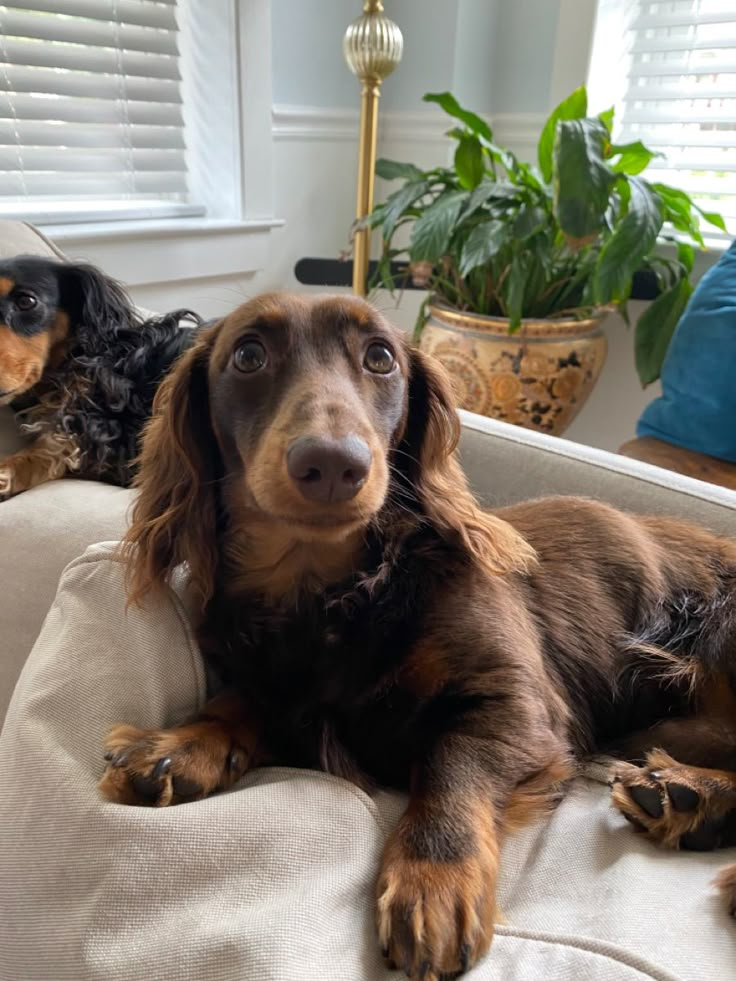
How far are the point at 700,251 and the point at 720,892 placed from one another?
2.60 m

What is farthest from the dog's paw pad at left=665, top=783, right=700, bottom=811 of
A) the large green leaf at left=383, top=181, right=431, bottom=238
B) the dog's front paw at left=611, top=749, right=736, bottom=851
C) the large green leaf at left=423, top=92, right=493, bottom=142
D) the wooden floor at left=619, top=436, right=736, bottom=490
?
the large green leaf at left=423, top=92, right=493, bottom=142

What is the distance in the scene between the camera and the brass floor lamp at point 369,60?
7.94 ft

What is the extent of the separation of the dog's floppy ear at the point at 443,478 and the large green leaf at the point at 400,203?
140 centimetres

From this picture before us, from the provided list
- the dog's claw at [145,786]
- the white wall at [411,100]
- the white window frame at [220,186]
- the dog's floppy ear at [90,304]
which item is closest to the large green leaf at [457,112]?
the white wall at [411,100]

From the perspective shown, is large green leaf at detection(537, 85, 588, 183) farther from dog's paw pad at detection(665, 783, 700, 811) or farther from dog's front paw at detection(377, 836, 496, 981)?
dog's front paw at detection(377, 836, 496, 981)

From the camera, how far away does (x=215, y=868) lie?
0.88 metres

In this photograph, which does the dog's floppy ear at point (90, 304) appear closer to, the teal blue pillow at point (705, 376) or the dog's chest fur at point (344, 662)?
the dog's chest fur at point (344, 662)

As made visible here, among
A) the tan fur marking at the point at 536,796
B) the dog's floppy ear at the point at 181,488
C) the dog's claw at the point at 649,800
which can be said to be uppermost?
the dog's floppy ear at the point at 181,488

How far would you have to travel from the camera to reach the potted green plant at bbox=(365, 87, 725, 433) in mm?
2361

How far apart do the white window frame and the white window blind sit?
0.29 ft

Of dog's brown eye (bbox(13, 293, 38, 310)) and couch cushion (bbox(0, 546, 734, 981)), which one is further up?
dog's brown eye (bbox(13, 293, 38, 310))

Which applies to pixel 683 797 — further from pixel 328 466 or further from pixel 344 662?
pixel 328 466

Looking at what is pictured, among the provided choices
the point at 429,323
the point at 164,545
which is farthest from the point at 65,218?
the point at 164,545

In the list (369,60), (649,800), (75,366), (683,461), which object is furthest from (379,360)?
(369,60)
